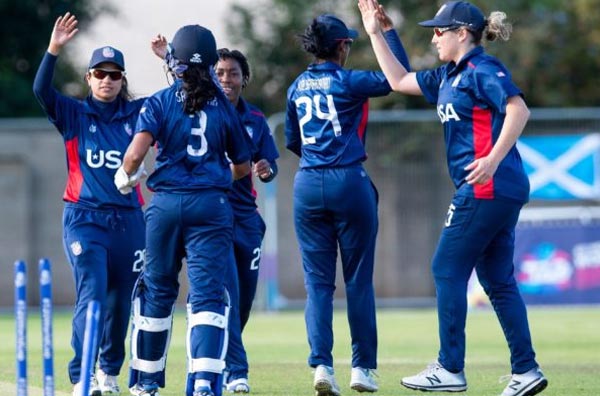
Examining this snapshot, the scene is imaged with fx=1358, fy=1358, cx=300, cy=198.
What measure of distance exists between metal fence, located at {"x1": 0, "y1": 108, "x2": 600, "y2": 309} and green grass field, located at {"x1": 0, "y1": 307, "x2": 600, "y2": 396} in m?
1.51

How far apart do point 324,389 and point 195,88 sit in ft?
6.64

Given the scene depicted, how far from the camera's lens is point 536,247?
20.4 metres

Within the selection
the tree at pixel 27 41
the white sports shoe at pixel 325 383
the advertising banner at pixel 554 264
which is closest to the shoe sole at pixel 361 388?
the white sports shoe at pixel 325 383

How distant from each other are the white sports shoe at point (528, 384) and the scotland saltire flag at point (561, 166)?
13.5 meters

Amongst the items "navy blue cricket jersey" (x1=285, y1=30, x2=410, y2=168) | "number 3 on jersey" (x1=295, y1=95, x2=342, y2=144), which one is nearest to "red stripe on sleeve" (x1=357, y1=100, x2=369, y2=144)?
"navy blue cricket jersey" (x1=285, y1=30, x2=410, y2=168)

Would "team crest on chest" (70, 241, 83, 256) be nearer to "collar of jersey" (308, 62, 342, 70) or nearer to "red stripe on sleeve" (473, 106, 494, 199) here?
"collar of jersey" (308, 62, 342, 70)

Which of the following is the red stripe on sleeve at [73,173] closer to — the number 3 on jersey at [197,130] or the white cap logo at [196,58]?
the number 3 on jersey at [197,130]

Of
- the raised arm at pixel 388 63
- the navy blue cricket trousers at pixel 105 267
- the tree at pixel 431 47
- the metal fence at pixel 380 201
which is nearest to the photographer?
the raised arm at pixel 388 63

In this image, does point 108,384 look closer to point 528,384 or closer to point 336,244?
point 336,244

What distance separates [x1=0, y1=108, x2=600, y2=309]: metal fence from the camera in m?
22.9

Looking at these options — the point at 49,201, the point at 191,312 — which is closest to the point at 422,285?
the point at 49,201

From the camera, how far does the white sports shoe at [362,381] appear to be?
864cm

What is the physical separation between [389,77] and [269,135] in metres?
1.30

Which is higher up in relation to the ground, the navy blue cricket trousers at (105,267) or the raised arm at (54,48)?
the raised arm at (54,48)
